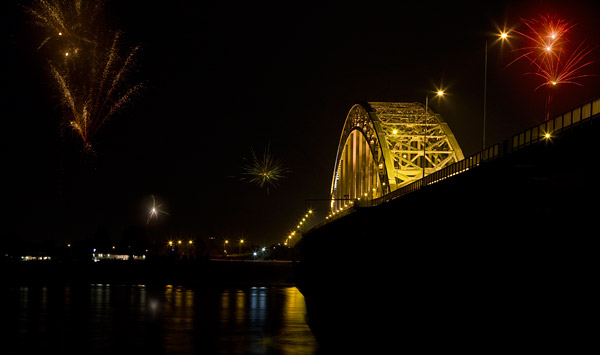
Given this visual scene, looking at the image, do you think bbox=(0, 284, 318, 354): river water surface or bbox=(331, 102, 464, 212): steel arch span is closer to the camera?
bbox=(0, 284, 318, 354): river water surface

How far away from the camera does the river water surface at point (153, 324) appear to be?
101 ft

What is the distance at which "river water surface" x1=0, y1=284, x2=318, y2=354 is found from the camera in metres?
30.7

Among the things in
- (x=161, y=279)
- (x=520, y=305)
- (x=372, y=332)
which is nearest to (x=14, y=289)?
(x=161, y=279)

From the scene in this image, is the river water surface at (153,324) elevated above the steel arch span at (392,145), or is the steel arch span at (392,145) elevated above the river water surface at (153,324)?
the steel arch span at (392,145)

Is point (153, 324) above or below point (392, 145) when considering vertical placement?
below

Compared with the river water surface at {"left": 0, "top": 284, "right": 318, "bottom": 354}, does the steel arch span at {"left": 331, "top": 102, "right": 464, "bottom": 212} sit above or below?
above

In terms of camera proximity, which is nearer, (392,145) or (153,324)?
(153,324)

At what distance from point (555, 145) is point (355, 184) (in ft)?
254

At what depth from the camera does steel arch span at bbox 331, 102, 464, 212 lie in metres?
74.2

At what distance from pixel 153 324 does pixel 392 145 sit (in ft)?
151

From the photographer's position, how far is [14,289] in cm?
6694

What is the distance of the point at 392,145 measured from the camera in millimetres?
80062

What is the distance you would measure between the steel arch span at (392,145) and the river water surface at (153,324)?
17936 millimetres

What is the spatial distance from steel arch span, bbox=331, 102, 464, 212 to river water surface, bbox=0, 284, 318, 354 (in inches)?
706
